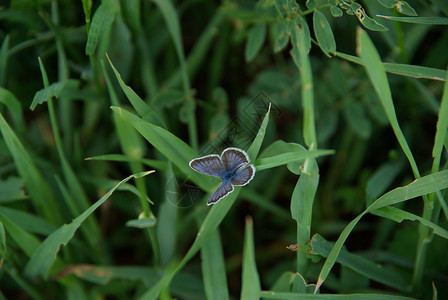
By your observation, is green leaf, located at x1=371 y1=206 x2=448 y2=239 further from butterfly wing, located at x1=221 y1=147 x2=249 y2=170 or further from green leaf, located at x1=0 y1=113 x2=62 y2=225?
green leaf, located at x1=0 y1=113 x2=62 y2=225

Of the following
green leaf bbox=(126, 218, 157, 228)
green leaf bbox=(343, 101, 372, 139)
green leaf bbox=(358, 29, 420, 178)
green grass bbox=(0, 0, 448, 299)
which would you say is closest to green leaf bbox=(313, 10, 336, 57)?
green grass bbox=(0, 0, 448, 299)

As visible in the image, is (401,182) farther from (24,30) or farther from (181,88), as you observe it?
(24,30)

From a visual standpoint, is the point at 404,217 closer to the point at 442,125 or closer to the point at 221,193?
the point at 442,125

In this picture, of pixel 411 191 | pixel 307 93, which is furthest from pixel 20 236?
pixel 411 191

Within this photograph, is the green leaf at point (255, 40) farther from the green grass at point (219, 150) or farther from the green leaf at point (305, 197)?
the green leaf at point (305, 197)

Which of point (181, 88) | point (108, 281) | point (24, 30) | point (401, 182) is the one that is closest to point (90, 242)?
point (108, 281)

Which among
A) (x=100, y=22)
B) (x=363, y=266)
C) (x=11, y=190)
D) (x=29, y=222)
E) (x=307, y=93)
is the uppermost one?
(x=100, y=22)
